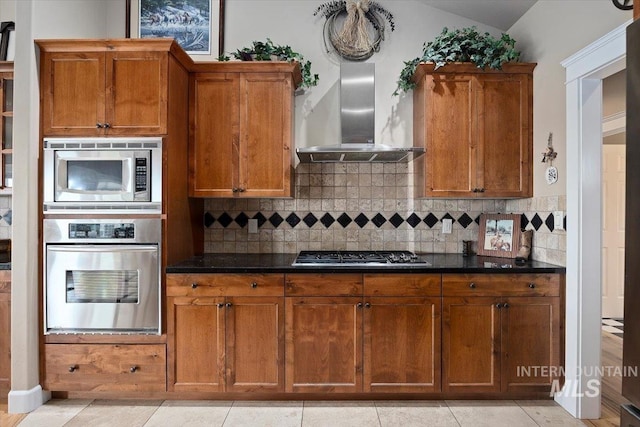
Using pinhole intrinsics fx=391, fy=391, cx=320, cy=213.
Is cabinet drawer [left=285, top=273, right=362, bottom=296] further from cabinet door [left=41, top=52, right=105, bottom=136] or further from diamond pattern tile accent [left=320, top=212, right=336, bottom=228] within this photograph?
cabinet door [left=41, top=52, right=105, bottom=136]

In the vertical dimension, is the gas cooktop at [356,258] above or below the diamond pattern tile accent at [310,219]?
below

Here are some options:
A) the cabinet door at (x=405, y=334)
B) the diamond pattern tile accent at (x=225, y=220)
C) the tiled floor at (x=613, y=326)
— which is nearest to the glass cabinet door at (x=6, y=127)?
the diamond pattern tile accent at (x=225, y=220)

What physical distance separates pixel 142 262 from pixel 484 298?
2173 mm

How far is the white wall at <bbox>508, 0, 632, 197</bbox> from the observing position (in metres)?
2.25

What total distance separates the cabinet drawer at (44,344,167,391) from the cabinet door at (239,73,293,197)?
4.08 ft

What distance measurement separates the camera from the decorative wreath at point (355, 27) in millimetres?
3148

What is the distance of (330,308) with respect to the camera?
8.14 ft

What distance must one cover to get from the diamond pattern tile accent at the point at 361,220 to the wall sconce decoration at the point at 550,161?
133 cm

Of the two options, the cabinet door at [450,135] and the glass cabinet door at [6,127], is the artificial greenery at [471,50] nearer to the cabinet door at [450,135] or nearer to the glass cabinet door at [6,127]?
the cabinet door at [450,135]

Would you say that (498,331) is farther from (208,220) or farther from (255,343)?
(208,220)

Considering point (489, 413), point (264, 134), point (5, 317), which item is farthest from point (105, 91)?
point (489, 413)

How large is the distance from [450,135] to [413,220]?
76 cm

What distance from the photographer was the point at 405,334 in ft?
8.13

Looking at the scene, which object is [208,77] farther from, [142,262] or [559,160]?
[559,160]
